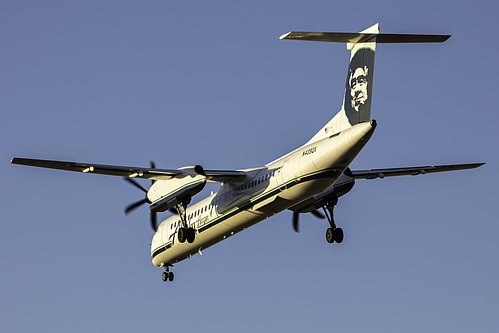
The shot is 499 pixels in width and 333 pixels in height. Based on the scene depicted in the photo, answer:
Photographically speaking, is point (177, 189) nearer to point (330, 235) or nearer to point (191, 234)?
point (191, 234)

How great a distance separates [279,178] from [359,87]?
453 cm

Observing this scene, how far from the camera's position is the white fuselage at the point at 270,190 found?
27266 mm

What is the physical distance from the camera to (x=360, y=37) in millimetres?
27219

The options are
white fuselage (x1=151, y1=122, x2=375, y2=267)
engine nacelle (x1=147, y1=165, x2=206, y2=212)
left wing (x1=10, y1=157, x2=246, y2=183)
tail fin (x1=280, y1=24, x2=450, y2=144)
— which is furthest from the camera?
engine nacelle (x1=147, y1=165, x2=206, y2=212)

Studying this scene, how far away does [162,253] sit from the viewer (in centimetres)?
3719

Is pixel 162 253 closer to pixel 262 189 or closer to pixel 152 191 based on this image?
pixel 152 191

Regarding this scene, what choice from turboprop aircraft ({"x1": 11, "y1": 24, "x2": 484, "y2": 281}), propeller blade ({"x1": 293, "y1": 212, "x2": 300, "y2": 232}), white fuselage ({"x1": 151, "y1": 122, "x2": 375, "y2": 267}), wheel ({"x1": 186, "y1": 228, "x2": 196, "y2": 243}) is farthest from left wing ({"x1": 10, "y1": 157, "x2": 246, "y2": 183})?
propeller blade ({"x1": 293, "y1": 212, "x2": 300, "y2": 232})

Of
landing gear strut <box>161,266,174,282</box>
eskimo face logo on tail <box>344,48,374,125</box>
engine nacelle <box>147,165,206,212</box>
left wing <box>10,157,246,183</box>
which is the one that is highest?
eskimo face logo on tail <box>344,48,374,125</box>

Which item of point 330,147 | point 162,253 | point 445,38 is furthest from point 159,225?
point 445,38

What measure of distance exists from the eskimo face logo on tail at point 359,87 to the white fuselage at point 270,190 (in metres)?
0.60

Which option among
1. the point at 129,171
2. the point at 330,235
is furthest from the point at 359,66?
the point at 129,171

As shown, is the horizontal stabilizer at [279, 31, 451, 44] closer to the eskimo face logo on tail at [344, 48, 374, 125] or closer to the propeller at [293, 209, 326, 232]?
the eskimo face logo on tail at [344, 48, 374, 125]

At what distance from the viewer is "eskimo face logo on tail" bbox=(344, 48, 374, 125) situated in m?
27.0

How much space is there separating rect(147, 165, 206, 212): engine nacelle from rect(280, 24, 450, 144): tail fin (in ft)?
18.3
